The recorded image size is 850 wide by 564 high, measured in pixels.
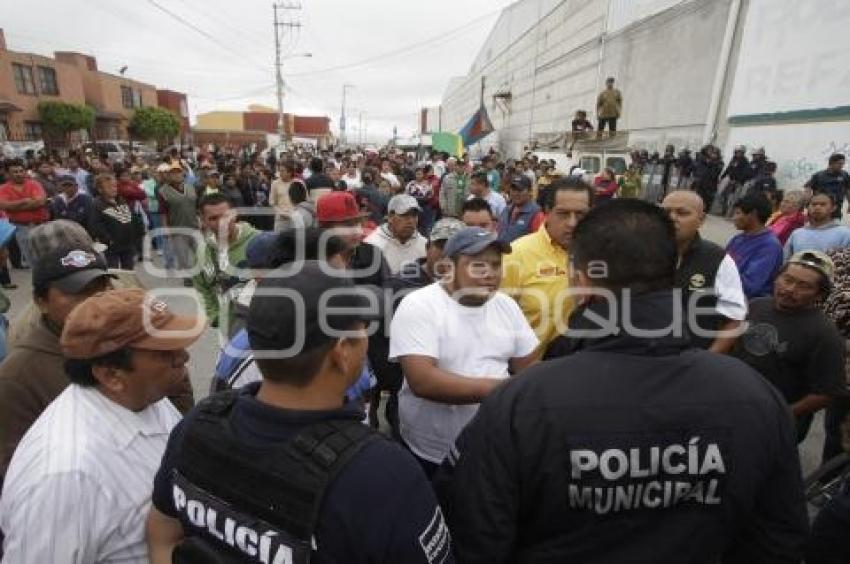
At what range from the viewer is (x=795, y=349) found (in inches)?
116

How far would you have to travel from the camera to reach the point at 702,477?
1.36 metres

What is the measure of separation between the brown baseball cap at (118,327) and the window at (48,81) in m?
51.3

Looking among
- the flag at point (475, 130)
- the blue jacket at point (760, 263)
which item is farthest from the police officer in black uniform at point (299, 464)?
the flag at point (475, 130)

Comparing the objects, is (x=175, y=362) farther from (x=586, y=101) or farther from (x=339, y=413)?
(x=586, y=101)

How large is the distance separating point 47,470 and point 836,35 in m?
14.9

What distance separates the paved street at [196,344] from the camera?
3021 mm

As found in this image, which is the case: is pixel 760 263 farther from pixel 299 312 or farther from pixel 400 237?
pixel 299 312

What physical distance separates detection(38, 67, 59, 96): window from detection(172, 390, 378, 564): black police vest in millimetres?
51968

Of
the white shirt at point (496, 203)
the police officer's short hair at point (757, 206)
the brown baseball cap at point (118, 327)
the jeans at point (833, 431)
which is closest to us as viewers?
the brown baseball cap at point (118, 327)

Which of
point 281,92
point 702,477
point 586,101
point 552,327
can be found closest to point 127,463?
point 702,477

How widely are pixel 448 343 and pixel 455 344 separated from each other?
0.10 ft

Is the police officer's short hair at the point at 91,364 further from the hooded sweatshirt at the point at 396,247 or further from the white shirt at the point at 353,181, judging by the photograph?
the white shirt at the point at 353,181

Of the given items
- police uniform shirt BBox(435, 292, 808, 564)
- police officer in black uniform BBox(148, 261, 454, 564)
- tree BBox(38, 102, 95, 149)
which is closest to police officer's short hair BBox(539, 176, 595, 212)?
police uniform shirt BBox(435, 292, 808, 564)

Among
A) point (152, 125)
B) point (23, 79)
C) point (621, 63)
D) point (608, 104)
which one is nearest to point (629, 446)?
point (608, 104)
